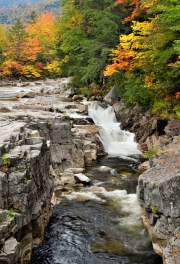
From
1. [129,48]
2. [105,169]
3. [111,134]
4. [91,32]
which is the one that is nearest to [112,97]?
[129,48]

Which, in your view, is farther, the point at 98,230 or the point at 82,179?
the point at 82,179

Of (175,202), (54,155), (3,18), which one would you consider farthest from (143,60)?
(3,18)

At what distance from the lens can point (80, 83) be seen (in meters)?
36.0

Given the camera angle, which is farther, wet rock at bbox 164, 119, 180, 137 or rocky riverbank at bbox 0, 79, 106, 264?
wet rock at bbox 164, 119, 180, 137

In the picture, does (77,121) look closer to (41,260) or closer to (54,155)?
(54,155)

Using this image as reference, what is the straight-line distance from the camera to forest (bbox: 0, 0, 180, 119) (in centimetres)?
1745

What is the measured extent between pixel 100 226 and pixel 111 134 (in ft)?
38.2

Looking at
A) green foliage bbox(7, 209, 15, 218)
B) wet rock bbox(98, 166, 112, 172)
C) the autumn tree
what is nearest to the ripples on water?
wet rock bbox(98, 166, 112, 172)

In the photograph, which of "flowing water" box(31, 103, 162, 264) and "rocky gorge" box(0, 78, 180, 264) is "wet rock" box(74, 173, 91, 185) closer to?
"flowing water" box(31, 103, 162, 264)

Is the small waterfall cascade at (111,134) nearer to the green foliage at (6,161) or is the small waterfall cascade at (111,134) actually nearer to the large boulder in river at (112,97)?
the large boulder in river at (112,97)

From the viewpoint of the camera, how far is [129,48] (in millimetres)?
23484

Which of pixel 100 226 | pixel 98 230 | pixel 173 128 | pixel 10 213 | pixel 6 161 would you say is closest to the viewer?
pixel 10 213

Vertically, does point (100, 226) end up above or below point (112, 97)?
below

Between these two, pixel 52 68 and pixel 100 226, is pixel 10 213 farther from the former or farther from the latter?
pixel 52 68
